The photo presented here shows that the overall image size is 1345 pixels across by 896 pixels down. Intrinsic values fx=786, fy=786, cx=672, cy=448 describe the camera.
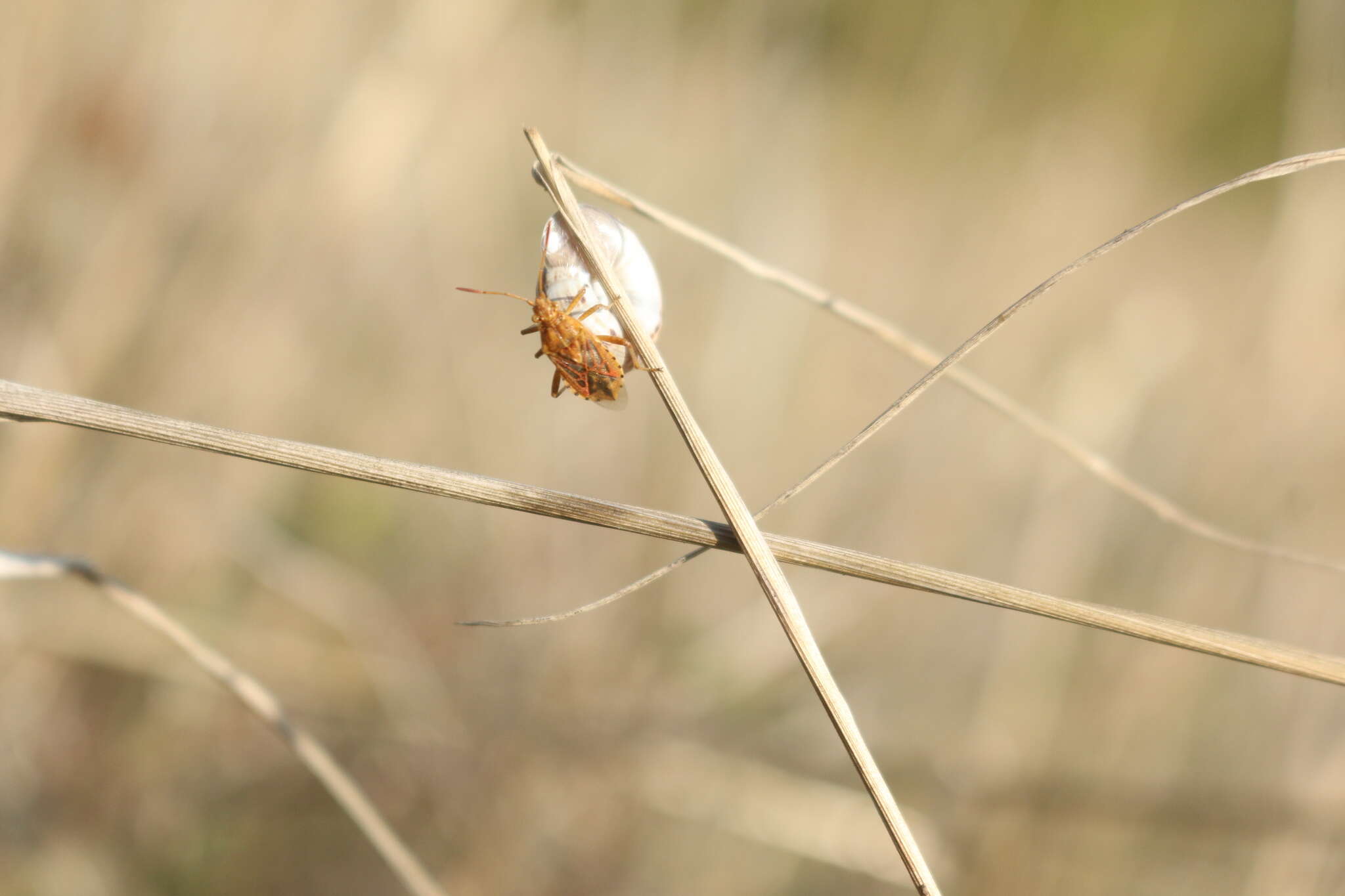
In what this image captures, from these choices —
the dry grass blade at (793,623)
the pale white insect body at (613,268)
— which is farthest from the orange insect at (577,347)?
the dry grass blade at (793,623)

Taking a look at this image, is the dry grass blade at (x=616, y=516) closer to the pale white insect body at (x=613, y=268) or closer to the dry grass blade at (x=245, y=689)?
the pale white insect body at (x=613, y=268)

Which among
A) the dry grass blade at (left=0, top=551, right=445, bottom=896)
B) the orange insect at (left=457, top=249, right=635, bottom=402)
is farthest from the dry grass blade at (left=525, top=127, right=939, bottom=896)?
the dry grass blade at (left=0, top=551, right=445, bottom=896)

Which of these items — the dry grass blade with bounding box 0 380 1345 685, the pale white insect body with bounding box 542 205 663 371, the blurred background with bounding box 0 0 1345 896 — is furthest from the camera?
the blurred background with bounding box 0 0 1345 896

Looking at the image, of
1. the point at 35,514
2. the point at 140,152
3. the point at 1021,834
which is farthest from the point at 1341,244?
the point at 35,514

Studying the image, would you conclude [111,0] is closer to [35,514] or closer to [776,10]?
[35,514]

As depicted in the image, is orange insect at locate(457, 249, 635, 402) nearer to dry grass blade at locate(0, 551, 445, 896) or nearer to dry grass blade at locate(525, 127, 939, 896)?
dry grass blade at locate(525, 127, 939, 896)

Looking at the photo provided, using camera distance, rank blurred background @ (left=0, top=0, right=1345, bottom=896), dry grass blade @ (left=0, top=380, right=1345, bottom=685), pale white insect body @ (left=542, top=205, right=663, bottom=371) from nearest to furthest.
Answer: dry grass blade @ (left=0, top=380, right=1345, bottom=685), pale white insect body @ (left=542, top=205, right=663, bottom=371), blurred background @ (left=0, top=0, right=1345, bottom=896)
